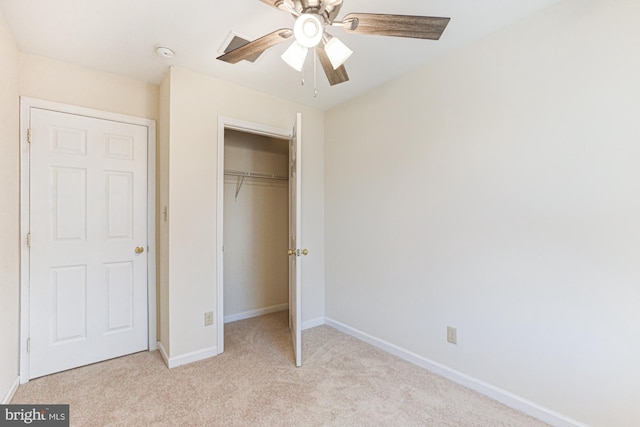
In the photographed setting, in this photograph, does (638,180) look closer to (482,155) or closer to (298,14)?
(482,155)

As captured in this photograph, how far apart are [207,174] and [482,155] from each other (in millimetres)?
2174

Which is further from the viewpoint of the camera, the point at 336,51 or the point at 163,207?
the point at 163,207

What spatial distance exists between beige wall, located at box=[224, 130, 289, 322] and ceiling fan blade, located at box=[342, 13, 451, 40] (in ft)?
8.02

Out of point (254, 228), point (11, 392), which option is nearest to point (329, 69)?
point (254, 228)

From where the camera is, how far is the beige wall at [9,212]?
1846mm

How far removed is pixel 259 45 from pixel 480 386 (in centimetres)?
255

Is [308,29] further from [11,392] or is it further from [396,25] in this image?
[11,392]

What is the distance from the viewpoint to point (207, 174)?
262 cm

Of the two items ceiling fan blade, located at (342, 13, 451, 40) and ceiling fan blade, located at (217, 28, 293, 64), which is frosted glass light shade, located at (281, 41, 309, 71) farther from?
ceiling fan blade, located at (342, 13, 451, 40)

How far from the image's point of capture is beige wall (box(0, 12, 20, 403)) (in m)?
1.85

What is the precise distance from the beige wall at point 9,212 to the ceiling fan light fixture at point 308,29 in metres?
1.85

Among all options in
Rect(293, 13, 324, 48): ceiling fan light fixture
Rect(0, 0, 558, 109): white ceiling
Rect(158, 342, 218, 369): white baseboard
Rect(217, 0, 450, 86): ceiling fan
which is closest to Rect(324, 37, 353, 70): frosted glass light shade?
Rect(217, 0, 450, 86): ceiling fan

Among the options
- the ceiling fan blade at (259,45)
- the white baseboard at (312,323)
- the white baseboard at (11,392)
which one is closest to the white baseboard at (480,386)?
the white baseboard at (312,323)

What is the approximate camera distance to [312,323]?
333cm
